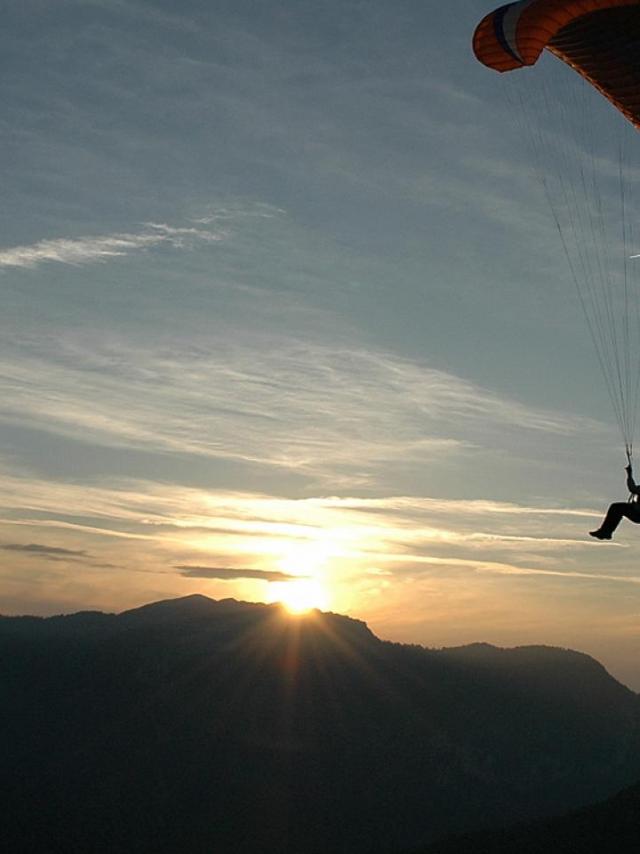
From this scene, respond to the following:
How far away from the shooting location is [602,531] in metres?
29.0

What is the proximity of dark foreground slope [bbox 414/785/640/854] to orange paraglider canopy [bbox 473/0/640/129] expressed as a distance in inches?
5020

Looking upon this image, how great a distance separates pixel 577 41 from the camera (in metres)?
30.9

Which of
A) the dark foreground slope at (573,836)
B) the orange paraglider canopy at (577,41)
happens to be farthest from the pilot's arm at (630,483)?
the dark foreground slope at (573,836)

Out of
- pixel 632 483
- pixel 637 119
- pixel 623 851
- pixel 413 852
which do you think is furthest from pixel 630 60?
pixel 413 852

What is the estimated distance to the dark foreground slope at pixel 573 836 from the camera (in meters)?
140

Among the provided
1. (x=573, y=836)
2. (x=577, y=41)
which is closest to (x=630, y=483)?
(x=577, y=41)

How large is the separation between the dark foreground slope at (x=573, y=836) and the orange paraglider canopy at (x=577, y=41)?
128 m

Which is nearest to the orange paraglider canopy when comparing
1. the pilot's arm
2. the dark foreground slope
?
the pilot's arm

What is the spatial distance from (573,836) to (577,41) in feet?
450

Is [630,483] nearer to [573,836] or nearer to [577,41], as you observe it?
[577,41]

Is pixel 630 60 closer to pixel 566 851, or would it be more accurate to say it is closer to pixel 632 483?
pixel 632 483

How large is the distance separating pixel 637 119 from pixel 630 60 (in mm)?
1808

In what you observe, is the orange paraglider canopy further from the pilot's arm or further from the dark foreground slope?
the dark foreground slope

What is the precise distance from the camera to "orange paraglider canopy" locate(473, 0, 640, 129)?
2800cm
